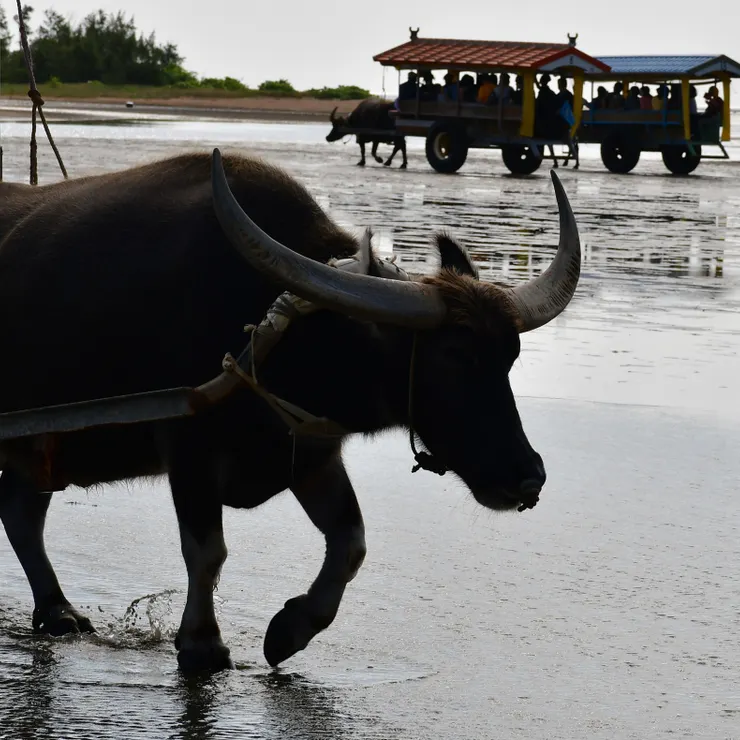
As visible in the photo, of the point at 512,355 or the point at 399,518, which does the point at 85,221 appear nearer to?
the point at 512,355

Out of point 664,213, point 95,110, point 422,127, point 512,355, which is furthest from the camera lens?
point 95,110

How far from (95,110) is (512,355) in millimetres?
57264

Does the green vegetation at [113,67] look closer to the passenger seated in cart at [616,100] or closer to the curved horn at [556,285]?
the passenger seated in cart at [616,100]

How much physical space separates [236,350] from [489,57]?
86.2 feet

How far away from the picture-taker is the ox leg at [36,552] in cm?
480

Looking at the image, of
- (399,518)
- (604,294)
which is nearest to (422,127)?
(604,294)

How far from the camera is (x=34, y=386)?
4.79 meters

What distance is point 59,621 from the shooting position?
478 cm

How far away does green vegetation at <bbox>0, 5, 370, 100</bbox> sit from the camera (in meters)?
83.7

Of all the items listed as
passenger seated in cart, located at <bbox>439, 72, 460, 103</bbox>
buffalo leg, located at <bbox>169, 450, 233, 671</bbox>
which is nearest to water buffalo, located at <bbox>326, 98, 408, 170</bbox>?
passenger seated in cart, located at <bbox>439, 72, 460, 103</bbox>

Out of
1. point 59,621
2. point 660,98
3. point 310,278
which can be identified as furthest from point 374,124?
point 310,278

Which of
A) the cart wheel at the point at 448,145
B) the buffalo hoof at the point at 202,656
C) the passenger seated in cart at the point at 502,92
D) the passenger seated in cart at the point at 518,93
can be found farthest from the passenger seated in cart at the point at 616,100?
the buffalo hoof at the point at 202,656

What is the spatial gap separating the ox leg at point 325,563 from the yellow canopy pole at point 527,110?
24328mm

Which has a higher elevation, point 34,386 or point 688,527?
point 34,386
